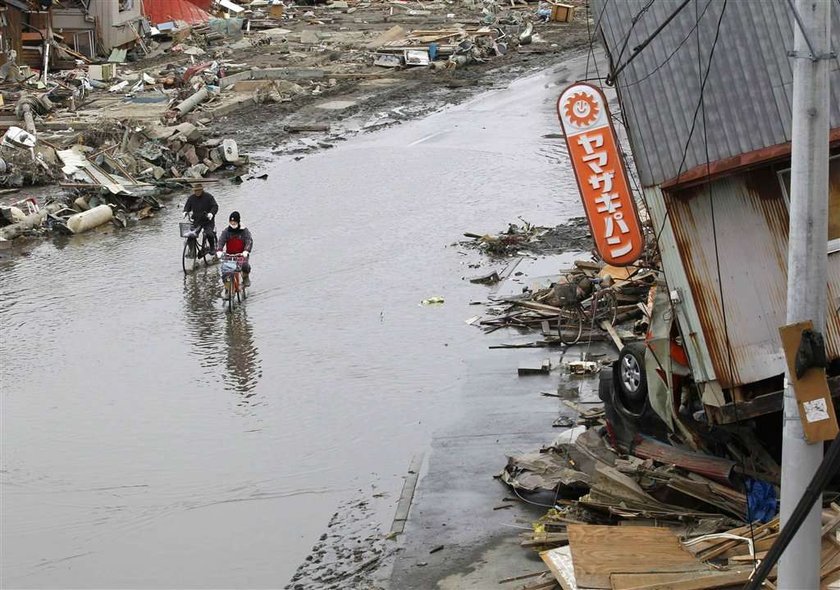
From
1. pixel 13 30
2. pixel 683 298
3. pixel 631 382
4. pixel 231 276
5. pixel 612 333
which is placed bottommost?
pixel 612 333

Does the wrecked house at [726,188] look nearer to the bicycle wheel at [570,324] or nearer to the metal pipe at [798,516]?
the metal pipe at [798,516]

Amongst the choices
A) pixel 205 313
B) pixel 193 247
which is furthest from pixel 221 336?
pixel 193 247

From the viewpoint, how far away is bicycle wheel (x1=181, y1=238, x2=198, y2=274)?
951 inches

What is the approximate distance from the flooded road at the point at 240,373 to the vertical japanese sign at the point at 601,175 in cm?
398

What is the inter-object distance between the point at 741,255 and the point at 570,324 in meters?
6.60

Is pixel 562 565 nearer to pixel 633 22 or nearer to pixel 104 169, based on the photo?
pixel 633 22

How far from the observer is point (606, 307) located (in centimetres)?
1911

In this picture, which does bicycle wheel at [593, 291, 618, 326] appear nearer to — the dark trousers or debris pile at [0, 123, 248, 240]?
the dark trousers

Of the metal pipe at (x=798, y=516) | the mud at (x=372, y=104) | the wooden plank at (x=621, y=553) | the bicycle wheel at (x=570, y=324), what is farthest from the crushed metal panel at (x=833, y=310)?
the mud at (x=372, y=104)

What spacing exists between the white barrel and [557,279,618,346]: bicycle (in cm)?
1306

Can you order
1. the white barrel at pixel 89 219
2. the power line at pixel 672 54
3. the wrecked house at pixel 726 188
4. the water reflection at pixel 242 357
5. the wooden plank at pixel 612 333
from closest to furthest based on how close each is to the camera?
the wrecked house at pixel 726 188 → the power line at pixel 672 54 → the water reflection at pixel 242 357 → the wooden plank at pixel 612 333 → the white barrel at pixel 89 219

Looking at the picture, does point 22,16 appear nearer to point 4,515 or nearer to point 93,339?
point 93,339

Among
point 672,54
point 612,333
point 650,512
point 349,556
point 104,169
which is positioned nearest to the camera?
point 650,512

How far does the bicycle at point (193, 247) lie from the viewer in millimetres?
23859
